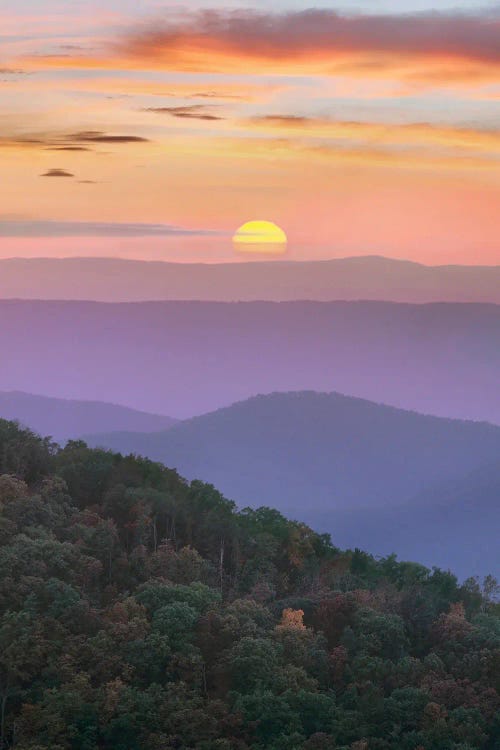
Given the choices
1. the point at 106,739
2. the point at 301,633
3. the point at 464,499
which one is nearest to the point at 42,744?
the point at 106,739

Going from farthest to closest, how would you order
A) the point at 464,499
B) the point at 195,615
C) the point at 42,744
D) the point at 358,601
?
the point at 464,499, the point at 358,601, the point at 195,615, the point at 42,744

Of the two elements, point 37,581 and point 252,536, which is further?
point 252,536

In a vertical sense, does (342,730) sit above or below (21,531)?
below

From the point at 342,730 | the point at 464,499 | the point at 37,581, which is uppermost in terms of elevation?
the point at 37,581

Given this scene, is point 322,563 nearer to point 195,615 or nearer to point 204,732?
point 195,615

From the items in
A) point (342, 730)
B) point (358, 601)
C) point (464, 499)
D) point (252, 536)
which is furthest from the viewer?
→ point (464, 499)

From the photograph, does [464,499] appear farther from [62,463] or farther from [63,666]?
[63,666]
